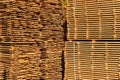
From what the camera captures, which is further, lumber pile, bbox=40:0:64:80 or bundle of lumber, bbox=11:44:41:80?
lumber pile, bbox=40:0:64:80

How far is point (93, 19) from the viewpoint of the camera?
323 inches

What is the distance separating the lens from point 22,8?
7.51 meters

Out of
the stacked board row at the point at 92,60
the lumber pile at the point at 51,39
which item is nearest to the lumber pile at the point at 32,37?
the lumber pile at the point at 51,39

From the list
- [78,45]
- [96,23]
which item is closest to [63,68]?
[78,45]

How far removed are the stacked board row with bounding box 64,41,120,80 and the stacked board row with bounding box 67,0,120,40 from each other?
18cm

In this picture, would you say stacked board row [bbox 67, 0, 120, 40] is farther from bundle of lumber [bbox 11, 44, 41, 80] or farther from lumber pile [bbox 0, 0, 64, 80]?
bundle of lumber [bbox 11, 44, 41, 80]

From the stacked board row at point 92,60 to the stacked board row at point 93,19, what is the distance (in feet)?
0.59

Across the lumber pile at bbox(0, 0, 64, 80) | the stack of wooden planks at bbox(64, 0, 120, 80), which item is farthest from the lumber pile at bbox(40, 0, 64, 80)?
the stack of wooden planks at bbox(64, 0, 120, 80)

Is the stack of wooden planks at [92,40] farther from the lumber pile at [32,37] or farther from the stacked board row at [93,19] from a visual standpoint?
the lumber pile at [32,37]

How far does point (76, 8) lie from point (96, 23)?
587mm

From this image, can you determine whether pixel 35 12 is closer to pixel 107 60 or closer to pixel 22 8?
pixel 22 8

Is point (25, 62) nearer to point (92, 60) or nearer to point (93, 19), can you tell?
point (92, 60)

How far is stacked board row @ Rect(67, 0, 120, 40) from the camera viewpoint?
8.12 meters

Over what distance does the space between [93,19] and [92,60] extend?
93cm
